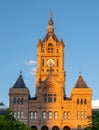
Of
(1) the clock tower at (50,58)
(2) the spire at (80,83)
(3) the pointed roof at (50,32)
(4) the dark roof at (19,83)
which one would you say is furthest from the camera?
(3) the pointed roof at (50,32)

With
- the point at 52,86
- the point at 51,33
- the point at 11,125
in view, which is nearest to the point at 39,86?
the point at 52,86

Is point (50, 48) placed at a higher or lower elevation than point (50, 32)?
lower

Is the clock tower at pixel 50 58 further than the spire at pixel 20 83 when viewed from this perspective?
Yes

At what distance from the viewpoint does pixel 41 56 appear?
489ft

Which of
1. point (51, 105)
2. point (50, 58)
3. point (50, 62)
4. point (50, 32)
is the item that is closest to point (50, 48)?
point (50, 58)

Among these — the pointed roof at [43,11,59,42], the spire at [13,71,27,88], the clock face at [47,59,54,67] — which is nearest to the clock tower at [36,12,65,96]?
the clock face at [47,59,54,67]

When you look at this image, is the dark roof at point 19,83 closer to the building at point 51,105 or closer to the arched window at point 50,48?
the building at point 51,105

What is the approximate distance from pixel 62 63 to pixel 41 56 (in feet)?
20.4

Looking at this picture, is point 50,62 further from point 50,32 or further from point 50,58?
point 50,32

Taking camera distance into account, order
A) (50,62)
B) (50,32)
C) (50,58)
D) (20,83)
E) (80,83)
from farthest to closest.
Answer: (50,32) → (50,58) → (50,62) → (80,83) → (20,83)

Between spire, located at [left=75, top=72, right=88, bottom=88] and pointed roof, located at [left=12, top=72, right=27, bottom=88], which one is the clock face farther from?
spire, located at [left=75, top=72, right=88, bottom=88]

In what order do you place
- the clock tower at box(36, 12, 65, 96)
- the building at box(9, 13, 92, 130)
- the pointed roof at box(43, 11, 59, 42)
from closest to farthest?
1. the building at box(9, 13, 92, 130)
2. the clock tower at box(36, 12, 65, 96)
3. the pointed roof at box(43, 11, 59, 42)

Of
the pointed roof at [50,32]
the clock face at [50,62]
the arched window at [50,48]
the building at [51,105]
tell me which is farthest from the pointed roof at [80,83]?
the pointed roof at [50,32]

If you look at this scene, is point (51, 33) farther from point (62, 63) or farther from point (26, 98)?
point (26, 98)
